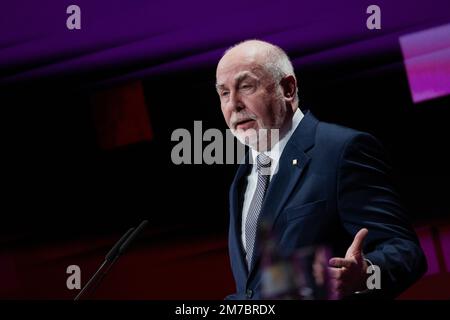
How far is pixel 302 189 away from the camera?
2066 millimetres

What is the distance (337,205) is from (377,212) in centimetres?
12

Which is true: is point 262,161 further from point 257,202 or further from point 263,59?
point 263,59

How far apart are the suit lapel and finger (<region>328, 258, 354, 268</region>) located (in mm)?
366

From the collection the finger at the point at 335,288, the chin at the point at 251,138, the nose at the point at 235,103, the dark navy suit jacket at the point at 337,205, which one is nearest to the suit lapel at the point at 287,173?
the dark navy suit jacket at the point at 337,205

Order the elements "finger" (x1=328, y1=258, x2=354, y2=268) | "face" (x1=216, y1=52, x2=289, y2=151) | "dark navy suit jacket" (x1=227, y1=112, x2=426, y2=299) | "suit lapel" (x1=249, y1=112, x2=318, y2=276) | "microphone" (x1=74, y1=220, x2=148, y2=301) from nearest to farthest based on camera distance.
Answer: "finger" (x1=328, y1=258, x2=354, y2=268), "microphone" (x1=74, y1=220, x2=148, y2=301), "dark navy suit jacket" (x1=227, y1=112, x2=426, y2=299), "suit lapel" (x1=249, y1=112, x2=318, y2=276), "face" (x1=216, y1=52, x2=289, y2=151)

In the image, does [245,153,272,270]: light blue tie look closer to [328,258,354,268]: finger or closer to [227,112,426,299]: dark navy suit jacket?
[227,112,426,299]: dark navy suit jacket

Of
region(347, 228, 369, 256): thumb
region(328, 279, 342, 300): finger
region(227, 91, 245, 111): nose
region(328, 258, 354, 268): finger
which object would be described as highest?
region(227, 91, 245, 111): nose

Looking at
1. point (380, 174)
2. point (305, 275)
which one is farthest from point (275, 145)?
point (305, 275)

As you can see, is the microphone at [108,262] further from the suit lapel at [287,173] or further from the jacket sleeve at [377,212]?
the jacket sleeve at [377,212]

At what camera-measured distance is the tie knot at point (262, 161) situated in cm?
225

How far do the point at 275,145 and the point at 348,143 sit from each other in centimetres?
29

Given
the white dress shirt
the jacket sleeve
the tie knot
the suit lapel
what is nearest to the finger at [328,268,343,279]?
the jacket sleeve

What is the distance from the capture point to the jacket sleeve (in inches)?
75.6
